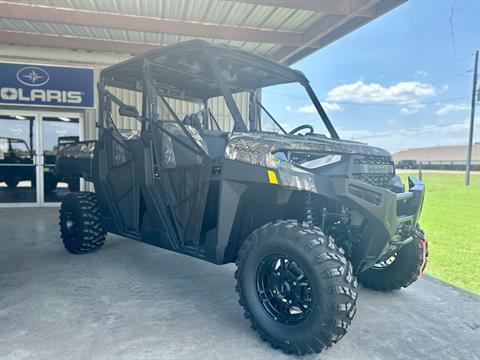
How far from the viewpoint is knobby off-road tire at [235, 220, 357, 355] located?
1941 millimetres

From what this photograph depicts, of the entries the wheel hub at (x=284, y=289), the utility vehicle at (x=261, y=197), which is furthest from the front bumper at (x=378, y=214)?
the wheel hub at (x=284, y=289)

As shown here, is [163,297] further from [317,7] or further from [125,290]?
[317,7]

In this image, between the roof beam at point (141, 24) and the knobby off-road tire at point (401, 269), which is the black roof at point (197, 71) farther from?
the roof beam at point (141, 24)

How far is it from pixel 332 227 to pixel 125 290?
1.92 m

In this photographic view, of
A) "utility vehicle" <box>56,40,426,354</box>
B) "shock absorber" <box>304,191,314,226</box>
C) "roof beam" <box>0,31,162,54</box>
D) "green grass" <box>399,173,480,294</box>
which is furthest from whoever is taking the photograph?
"roof beam" <box>0,31,162,54</box>

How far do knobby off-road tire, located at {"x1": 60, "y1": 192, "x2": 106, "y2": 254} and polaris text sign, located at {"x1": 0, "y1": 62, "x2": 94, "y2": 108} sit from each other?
506 centimetres

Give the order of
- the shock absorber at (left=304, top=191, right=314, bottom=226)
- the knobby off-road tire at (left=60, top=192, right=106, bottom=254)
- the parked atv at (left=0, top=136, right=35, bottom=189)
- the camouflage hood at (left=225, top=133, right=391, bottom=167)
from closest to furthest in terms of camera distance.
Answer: the camouflage hood at (left=225, top=133, right=391, bottom=167) → the shock absorber at (left=304, top=191, right=314, bottom=226) → the knobby off-road tire at (left=60, top=192, right=106, bottom=254) → the parked atv at (left=0, top=136, right=35, bottom=189)

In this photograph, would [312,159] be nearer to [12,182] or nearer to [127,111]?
[127,111]

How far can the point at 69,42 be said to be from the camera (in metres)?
7.50

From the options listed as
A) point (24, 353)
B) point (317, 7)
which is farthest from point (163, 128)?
point (317, 7)

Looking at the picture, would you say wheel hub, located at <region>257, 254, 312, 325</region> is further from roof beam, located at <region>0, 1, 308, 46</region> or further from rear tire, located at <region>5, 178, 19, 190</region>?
rear tire, located at <region>5, 178, 19, 190</region>

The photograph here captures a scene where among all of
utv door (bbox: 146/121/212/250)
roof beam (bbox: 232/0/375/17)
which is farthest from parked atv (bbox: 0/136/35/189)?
utv door (bbox: 146/121/212/250)

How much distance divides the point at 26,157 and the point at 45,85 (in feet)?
6.12

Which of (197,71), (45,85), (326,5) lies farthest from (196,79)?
(45,85)
